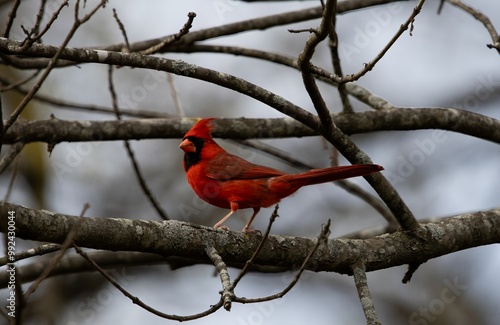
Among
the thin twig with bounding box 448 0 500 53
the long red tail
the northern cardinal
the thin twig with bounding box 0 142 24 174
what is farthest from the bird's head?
the thin twig with bounding box 448 0 500 53

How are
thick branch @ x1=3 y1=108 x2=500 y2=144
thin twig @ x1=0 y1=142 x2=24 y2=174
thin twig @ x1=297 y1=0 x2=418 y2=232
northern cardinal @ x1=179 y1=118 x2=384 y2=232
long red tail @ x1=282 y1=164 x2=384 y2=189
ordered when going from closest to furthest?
thin twig @ x1=297 y1=0 x2=418 y2=232 < long red tail @ x1=282 y1=164 x2=384 y2=189 < thin twig @ x1=0 y1=142 x2=24 y2=174 < northern cardinal @ x1=179 y1=118 x2=384 y2=232 < thick branch @ x1=3 y1=108 x2=500 y2=144

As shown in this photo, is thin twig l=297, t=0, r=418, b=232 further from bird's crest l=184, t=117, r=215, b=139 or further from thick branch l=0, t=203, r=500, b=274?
bird's crest l=184, t=117, r=215, b=139

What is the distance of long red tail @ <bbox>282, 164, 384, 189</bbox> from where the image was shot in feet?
11.1

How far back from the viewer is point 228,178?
4.28 metres

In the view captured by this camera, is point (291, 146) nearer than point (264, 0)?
No

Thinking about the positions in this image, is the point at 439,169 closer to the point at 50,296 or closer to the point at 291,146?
the point at 291,146

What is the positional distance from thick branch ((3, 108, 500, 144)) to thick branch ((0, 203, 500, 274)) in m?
0.69

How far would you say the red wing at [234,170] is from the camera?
13.9ft

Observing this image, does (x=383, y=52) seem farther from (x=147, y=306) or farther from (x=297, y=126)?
(x=297, y=126)

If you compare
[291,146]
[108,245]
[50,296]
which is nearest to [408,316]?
[291,146]

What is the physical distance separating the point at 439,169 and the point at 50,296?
4.93 meters

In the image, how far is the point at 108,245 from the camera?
9.18ft

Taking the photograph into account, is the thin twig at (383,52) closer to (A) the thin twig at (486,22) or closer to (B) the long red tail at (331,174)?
(B) the long red tail at (331,174)

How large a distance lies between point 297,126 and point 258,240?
55.1 inches
